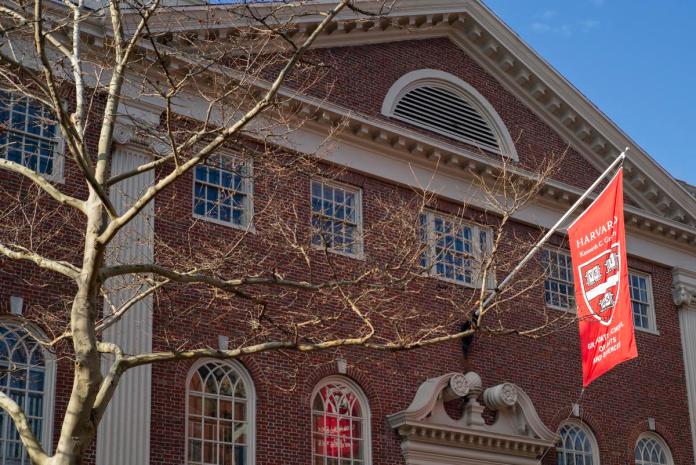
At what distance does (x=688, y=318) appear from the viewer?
2759 centimetres

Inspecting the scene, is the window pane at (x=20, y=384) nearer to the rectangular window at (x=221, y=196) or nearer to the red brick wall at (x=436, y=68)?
the rectangular window at (x=221, y=196)

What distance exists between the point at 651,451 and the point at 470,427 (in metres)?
6.15

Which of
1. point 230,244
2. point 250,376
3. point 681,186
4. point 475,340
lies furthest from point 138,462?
point 681,186

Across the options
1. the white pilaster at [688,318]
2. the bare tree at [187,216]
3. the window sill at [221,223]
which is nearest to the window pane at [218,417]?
the bare tree at [187,216]

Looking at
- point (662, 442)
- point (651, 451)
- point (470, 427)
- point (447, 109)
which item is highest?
point (447, 109)

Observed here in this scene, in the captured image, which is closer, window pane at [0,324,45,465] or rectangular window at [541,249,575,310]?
window pane at [0,324,45,465]

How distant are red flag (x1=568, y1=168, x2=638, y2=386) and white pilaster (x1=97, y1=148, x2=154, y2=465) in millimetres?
7250

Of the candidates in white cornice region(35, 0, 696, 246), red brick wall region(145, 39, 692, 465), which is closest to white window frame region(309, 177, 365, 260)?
red brick wall region(145, 39, 692, 465)

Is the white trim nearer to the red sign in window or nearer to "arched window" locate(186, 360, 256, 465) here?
the red sign in window

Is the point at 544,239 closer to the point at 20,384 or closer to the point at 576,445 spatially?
the point at 576,445

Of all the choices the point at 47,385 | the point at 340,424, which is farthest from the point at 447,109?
the point at 47,385

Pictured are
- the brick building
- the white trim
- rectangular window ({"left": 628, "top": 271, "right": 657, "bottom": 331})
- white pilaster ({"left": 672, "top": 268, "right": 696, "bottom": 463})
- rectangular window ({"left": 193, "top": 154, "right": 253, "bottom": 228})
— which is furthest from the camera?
white pilaster ({"left": 672, "top": 268, "right": 696, "bottom": 463})

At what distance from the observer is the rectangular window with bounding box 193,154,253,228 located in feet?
64.9

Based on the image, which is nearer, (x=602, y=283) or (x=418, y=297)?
(x=602, y=283)
